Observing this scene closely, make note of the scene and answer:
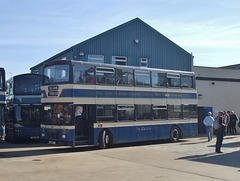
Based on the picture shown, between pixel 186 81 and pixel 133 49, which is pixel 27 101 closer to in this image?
pixel 133 49

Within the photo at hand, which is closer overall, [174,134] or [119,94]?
[119,94]

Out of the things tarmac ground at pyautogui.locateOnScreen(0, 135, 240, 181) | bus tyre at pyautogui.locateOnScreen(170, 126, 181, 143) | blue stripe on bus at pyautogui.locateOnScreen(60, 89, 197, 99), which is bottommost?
tarmac ground at pyautogui.locateOnScreen(0, 135, 240, 181)

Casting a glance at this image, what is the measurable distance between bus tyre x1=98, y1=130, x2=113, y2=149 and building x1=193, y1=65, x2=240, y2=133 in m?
12.1

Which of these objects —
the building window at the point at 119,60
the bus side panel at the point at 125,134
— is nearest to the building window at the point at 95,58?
the building window at the point at 119,60

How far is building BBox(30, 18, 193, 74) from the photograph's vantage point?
24469 mm

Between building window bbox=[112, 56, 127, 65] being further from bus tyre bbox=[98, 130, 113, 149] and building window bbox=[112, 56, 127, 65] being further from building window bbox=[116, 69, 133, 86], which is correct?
bus tyre bbox=[98, 130, 113, 149]

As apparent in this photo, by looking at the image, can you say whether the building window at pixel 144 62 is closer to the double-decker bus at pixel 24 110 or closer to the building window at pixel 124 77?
the double-decker bus at pixel 24 110

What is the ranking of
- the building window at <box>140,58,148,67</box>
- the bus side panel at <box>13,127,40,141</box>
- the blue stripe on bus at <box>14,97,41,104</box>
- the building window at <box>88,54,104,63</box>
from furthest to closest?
the building window at <box>140,58,148,67</box> < the building window at <box>88,54,104,63</box> < the blue stripe on bus at <box>14,97,41,104</box> < the bus side panel at <box>13,127,40,141</box>

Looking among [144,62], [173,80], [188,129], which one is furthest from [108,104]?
[144,62]

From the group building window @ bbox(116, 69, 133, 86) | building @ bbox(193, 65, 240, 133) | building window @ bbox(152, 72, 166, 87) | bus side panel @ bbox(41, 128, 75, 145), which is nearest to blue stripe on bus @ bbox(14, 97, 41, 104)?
bus side panel @ bbox(41, 128, 75, 145)

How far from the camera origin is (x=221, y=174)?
10.1m

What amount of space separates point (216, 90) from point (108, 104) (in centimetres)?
1424

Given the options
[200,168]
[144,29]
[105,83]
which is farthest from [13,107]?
[200,168]

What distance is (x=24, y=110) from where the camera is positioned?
833 inches
